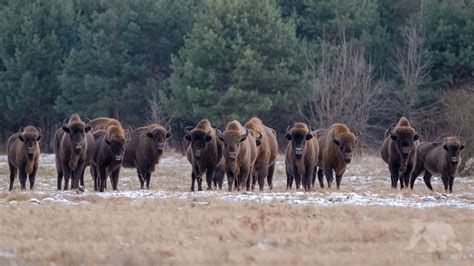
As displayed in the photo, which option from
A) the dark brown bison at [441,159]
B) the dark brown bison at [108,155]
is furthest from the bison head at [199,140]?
the dark brown bison at [441,159]

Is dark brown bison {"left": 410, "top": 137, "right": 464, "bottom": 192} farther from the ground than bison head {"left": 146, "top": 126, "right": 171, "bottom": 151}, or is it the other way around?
bison head {"left": 146, "top": 126, "right": 171, "bottom": 151}

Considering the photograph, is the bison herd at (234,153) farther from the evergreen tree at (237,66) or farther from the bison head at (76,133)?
the evergreen tree at (237,66)

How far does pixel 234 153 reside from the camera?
81.9 feet

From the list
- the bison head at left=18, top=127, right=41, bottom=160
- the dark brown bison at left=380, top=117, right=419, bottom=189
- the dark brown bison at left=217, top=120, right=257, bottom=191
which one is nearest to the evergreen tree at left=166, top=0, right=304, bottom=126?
the bison head at left=18, top=127, right=41, bottom=160

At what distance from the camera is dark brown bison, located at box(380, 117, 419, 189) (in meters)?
26.5

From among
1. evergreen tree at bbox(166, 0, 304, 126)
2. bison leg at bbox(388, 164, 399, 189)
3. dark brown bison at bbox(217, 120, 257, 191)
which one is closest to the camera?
dark brown bison at bbox(217, 120, 257, 191)

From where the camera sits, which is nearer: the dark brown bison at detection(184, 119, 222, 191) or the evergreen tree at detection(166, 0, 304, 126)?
the dark brown bison at detection(184, 119, 222, 191)

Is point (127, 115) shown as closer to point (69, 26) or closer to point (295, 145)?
point (69, 26)

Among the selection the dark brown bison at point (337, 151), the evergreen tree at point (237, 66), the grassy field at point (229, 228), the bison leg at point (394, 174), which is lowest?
the grassy field at point (229, 228)

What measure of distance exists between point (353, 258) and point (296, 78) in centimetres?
4369

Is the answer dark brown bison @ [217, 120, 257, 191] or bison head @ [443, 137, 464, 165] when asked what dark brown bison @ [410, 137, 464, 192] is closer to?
bison head @ [443, 137, 464, 165]

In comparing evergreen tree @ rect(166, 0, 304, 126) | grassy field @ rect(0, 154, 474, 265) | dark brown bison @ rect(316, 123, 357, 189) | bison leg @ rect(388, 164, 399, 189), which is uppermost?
evergreen tree @ rect(166, 0, 304, 126)

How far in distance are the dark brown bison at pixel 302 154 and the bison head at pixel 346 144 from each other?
79cm

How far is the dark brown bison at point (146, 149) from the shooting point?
2842 cm
